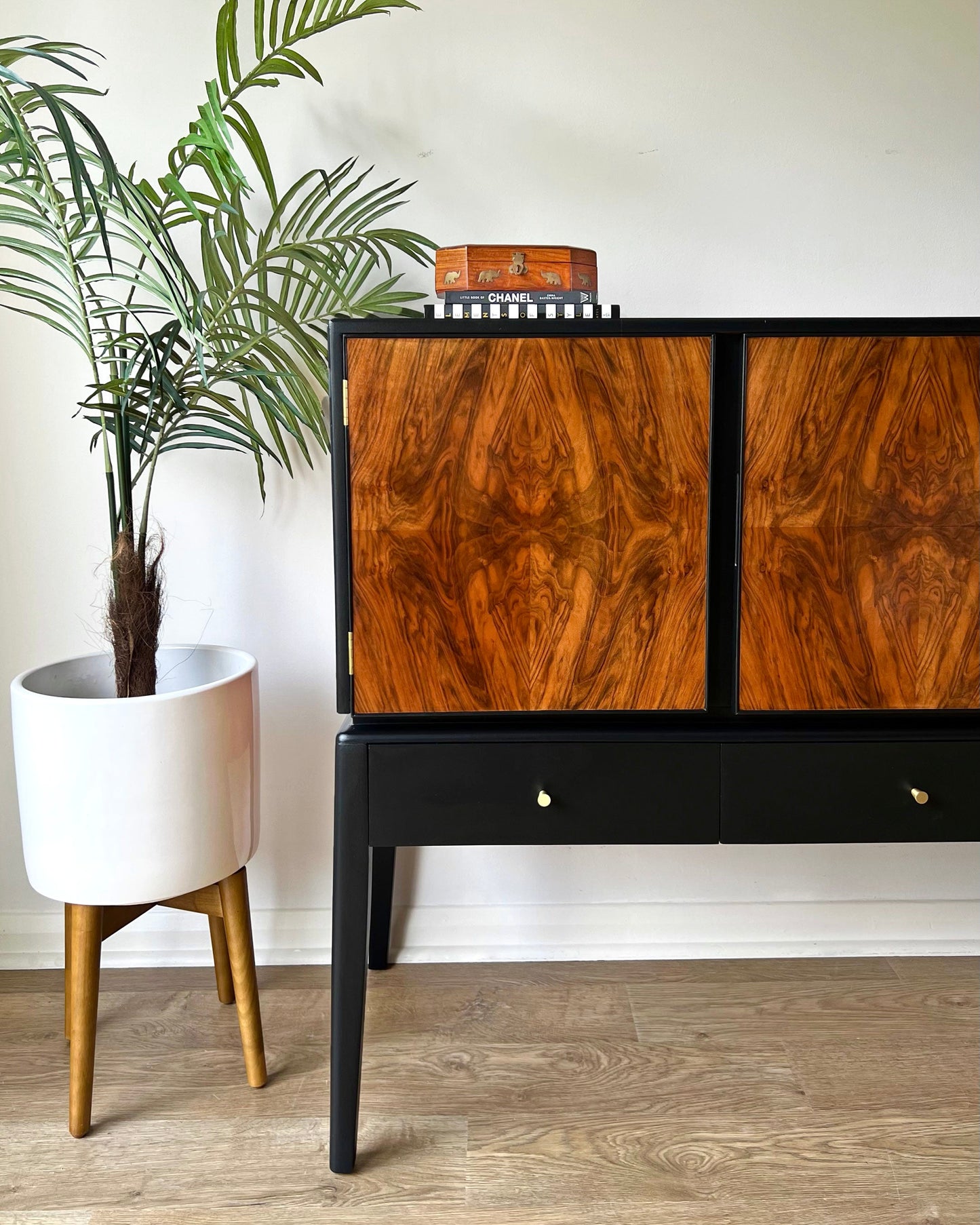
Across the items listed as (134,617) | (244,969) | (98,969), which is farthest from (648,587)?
(98,969)

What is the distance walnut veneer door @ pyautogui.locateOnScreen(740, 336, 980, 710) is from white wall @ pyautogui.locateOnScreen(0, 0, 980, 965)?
580mm

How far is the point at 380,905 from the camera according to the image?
1.74 m

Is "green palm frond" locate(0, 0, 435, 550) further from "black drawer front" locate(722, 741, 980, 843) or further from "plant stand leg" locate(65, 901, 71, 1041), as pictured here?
"black drawer front" locate(722, 741, 980, 843)

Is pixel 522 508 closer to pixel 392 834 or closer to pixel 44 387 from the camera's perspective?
pixel 392 834

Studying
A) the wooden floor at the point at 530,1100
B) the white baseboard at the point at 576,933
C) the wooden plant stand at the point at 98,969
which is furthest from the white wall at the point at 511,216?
the wooden plant stand at the point at 98,969

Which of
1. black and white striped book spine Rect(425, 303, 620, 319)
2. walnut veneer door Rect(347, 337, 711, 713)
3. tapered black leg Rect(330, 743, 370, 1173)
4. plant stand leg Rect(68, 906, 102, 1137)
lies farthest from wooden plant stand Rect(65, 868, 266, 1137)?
black and white striped book spine Rect(425, 303, 620, 319)

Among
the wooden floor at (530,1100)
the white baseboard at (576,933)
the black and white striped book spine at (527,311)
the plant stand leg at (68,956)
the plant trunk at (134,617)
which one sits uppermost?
the black and white striped book spine at (527,311)

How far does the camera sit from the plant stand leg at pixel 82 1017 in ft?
4.37

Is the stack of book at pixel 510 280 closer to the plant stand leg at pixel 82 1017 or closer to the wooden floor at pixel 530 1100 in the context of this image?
the plant stand leg at pixel 82 1017

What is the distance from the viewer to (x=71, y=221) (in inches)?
61.2

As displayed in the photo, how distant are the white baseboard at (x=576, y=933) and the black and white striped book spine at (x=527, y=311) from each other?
3.63ft

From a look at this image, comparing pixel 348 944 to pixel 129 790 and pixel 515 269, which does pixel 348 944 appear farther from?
pixel 515 269

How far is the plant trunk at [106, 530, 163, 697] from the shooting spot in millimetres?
1343

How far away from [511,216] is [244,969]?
4.28ft
